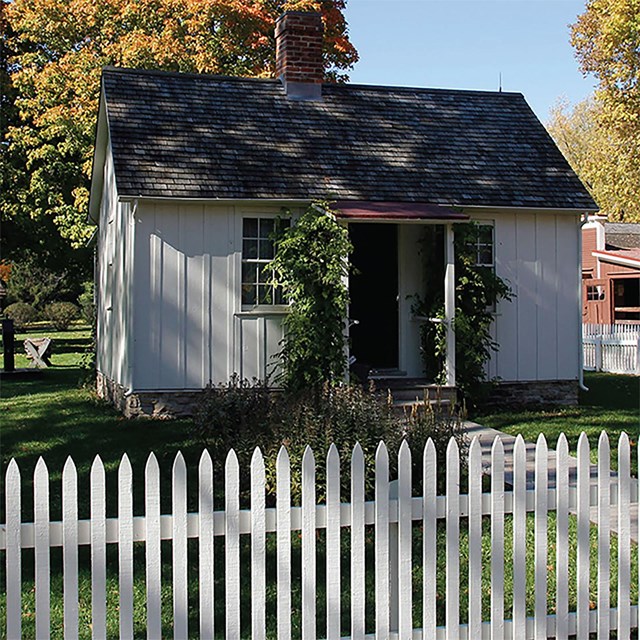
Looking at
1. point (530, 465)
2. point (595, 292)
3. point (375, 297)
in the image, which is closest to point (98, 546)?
point (530, 465)

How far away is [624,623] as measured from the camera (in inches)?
195

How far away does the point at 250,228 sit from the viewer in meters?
14.1

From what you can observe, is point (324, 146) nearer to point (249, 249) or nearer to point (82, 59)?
point (249, 249)

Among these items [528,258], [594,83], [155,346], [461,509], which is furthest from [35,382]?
[594,83]

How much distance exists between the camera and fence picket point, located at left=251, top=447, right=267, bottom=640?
4.19 m

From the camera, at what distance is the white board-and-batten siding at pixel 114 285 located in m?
13.7

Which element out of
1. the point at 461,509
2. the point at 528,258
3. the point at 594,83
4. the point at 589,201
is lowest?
the point at 461,509

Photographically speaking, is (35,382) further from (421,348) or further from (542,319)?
(542,319)

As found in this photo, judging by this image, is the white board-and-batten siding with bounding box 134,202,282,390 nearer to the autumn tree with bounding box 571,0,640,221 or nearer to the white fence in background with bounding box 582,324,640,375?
the white fence in background with bounding box 582,324,640,375

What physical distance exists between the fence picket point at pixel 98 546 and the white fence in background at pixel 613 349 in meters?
19.6

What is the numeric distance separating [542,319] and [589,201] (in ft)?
6.88

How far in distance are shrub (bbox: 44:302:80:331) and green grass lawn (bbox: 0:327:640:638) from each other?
21.7m

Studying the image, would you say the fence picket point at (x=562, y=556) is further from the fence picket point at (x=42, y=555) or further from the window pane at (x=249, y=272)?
the window pane at (x=249, y=272)

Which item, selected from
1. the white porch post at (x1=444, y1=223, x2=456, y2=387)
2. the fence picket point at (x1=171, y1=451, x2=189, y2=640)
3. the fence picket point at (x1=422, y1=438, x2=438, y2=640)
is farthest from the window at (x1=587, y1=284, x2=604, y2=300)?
the fence picket point at (x1=171, y1=451, x2=189, y2=640)
